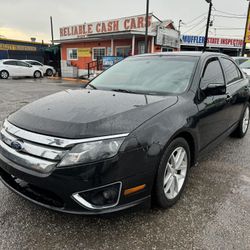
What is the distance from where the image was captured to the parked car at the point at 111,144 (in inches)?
65.0

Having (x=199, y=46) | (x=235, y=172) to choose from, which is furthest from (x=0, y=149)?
(x=199, y=46)

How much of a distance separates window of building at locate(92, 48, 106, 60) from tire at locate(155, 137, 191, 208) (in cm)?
1734

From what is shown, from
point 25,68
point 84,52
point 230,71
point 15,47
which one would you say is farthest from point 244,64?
point 15,47

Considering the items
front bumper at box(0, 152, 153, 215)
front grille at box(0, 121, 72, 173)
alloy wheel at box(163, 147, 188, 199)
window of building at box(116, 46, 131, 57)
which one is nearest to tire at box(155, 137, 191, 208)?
alloy wheel at box(163, 147, 188, 199)

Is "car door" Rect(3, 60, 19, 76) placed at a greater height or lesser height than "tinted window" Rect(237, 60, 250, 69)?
lesser

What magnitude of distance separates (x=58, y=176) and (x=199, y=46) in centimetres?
2781

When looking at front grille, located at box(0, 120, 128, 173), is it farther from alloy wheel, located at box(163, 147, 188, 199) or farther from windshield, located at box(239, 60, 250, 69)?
windshield, located at box(239, 60, 250, 69)

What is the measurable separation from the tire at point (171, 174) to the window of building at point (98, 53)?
17.3m

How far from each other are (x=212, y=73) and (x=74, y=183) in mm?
2321

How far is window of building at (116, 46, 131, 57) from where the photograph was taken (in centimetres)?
1725

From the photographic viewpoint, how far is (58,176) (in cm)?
163

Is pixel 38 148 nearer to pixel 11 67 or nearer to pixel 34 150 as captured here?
pixel 34 150

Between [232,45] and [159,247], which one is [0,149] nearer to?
[159,247]

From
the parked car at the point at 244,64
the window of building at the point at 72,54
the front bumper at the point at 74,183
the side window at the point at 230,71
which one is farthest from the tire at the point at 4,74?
the front bumper at the point at 74,183
